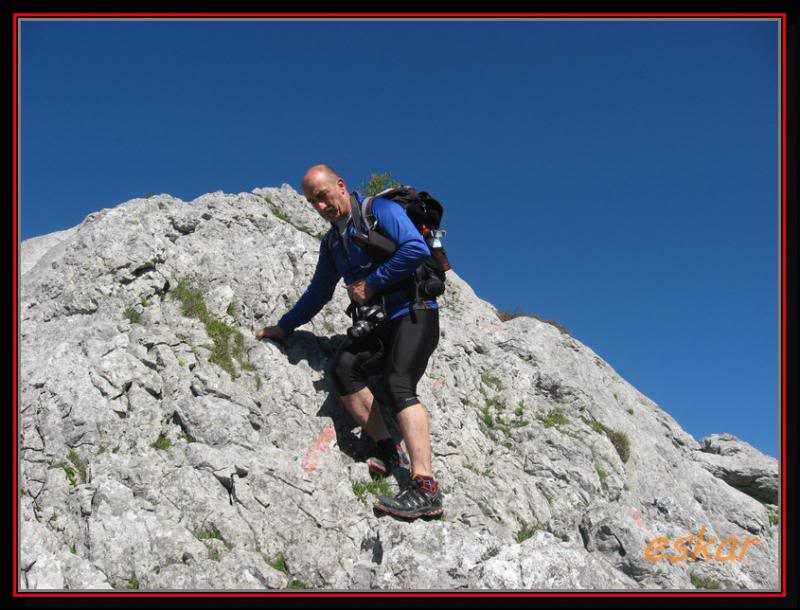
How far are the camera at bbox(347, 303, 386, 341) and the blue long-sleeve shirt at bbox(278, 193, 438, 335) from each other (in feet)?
0.49

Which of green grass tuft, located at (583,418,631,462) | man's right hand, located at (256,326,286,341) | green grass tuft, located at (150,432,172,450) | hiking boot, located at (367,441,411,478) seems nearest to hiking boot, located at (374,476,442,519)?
hiking boot, located at (367,441,411,478)

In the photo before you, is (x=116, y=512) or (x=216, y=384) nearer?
(x=116, y=512)

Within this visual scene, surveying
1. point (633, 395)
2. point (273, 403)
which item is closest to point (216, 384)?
point (273, 403)

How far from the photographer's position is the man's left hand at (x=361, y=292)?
8.05 meters

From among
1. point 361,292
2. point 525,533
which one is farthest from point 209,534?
point 525,533

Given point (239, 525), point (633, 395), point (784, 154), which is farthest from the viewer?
point (633, 395)

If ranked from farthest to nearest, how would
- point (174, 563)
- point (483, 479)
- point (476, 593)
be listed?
point (483, 479) < point (174, 563) < point (476, 593)

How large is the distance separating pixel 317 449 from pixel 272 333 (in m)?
2.14

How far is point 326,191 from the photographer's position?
810 centimetres

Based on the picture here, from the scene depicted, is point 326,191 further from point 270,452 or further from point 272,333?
point 270,452

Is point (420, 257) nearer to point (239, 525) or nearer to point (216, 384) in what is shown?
point (216, 384)

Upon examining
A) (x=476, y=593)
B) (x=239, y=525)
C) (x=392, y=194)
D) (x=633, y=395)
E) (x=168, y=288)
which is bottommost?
(x=476, y=593)

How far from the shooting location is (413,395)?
7738 millimetres

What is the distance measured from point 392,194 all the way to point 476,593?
17.6 feet
